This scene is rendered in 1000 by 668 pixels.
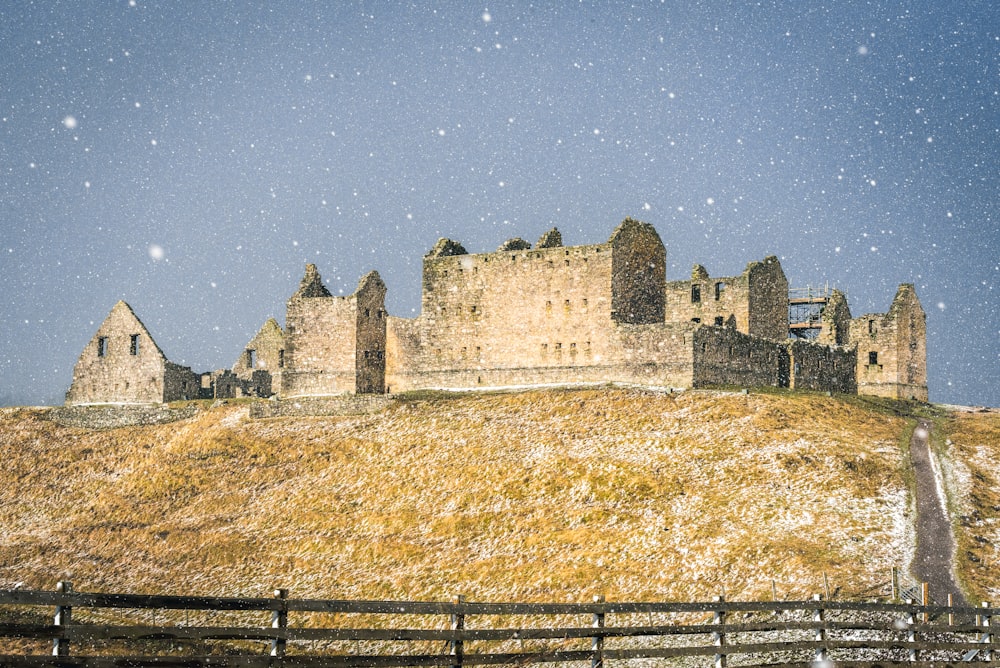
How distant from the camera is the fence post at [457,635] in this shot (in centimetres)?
1475

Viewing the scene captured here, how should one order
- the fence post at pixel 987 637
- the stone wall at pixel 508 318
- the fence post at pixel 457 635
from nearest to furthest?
the fence post at pixel 457 635 < the fence post at pixel 987 637 < the stone wall at pixel 508 318

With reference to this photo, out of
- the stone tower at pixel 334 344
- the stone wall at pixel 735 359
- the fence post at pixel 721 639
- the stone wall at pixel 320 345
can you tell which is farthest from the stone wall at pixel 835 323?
the fence post at pixel 721 639

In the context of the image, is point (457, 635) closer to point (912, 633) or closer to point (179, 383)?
point (912, 633)

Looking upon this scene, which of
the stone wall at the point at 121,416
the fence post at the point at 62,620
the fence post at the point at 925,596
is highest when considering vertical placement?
the stone wall at the point at 121,416

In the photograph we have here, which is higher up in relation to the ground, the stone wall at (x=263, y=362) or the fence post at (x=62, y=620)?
the stone wall at (x=263, y=362)

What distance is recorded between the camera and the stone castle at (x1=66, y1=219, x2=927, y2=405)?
53.8m

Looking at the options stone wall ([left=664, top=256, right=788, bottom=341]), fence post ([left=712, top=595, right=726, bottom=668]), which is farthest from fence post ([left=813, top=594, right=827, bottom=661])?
stone wall ([left=664, top=256, right=788, bottom=341])

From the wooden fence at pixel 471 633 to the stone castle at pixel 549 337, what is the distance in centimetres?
2475

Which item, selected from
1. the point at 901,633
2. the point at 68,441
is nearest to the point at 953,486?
the point at 901,633

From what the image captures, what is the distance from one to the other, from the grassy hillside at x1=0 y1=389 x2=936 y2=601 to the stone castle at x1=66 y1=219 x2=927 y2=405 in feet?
14.5

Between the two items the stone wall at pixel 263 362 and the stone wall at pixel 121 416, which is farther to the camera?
the stone wall at pixel 263 362

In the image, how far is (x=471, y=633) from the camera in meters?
15.4

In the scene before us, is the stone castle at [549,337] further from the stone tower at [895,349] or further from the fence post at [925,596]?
the fence post at [925,596]

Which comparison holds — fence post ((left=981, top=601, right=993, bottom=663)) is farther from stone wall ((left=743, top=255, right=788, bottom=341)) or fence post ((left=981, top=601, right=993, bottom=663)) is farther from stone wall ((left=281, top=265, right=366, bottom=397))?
stone wall ((left=743, top=255, right=788, bottom=341))
